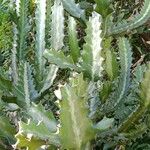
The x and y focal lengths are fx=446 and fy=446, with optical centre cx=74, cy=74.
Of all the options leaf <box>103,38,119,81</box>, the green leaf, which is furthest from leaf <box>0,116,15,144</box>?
the green leaf

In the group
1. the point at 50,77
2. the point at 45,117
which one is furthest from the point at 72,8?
the point at 45,117

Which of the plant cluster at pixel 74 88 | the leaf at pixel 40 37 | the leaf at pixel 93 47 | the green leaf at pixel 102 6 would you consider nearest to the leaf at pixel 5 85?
the plant cluster at pixel 74 88

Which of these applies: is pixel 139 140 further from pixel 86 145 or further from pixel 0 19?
pixel 0 19

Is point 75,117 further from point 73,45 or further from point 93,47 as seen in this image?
point 73,45

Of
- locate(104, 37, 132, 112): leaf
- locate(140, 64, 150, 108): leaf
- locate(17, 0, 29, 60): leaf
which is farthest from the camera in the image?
locate(17, 0, 29, 60): leaf

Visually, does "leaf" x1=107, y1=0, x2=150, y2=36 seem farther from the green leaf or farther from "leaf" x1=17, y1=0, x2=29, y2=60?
"leaf" x1=17, y1=0, x2=29, y2=60

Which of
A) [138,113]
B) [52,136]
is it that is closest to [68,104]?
[52,136]
